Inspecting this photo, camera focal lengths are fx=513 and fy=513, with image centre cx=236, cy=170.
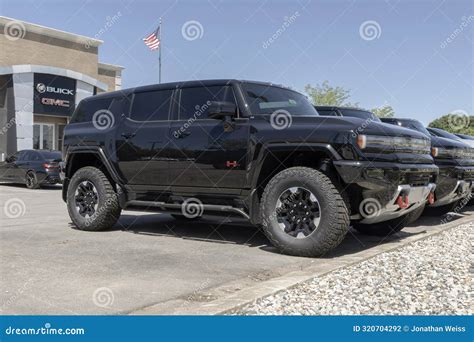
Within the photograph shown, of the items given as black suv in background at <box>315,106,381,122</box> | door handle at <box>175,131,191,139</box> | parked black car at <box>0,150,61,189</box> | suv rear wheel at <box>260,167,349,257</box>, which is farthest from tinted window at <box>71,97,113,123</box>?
parked black car at <box>0,150,61,189</box>

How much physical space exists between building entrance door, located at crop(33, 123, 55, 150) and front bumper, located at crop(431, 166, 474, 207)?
1025 inches

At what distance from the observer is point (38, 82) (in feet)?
94.5

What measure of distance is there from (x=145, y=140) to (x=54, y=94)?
25.1 m

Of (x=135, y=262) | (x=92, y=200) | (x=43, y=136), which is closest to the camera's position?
(x=135, y=262)

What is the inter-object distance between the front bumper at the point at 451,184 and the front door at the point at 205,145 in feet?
11.5

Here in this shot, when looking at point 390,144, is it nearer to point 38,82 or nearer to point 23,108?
point 23,108

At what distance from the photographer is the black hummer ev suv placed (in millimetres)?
5312

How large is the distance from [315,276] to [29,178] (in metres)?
15.0

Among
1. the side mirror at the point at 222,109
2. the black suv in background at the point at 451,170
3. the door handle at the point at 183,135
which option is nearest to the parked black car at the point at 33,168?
the door handle at the point at 183,135

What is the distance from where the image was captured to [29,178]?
683 inches

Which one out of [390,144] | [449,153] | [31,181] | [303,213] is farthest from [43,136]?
[390,144]

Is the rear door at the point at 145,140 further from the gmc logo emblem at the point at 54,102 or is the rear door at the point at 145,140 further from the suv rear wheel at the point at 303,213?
the gmc logo emblem at the point at 54,102

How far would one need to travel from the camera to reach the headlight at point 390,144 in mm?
5250

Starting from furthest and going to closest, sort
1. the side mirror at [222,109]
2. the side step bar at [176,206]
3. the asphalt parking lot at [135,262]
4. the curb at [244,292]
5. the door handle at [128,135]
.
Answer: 1. the door handle at [128,135]
2. the side step bar at [176,206]
3. the side mirror at [222,109]
4. the asphalt parking lot at [135,262]
5. the curb at [244,292]
